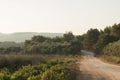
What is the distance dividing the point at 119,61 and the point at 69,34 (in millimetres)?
81818

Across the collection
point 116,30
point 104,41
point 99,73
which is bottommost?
point 99,73

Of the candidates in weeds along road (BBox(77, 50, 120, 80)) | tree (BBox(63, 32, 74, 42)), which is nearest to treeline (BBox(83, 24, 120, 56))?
tree (BBox(63, 32, 74, 42))

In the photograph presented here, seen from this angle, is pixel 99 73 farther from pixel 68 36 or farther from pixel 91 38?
pixel 68 36

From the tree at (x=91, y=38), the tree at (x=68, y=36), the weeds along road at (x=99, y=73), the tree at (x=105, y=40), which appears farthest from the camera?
the tree at (x=68, y=36)

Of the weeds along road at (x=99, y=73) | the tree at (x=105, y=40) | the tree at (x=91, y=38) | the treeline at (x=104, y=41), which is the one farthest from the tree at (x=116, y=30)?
the weeds along road at (x=99, y=73)

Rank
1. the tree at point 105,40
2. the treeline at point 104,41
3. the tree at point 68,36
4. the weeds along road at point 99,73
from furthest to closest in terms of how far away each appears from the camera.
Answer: the tree at point 68,36 → the tree at point 105,40 → the treeline at point 104,41 → the weeds along road at point 99,73

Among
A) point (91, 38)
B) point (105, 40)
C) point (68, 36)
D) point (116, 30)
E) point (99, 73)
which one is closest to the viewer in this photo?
point (99, 73)

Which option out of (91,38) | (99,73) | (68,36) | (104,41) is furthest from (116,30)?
(99,73)

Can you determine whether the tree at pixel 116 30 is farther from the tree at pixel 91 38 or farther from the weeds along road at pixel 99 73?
the weeds along road at pixel 99 73

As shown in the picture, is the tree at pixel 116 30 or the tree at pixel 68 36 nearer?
the tree at pixel 116 30

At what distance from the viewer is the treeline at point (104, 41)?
7188cm

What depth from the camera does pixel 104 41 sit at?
277ft

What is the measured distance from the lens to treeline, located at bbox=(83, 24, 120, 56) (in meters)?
71.9

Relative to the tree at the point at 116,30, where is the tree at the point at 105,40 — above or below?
below
